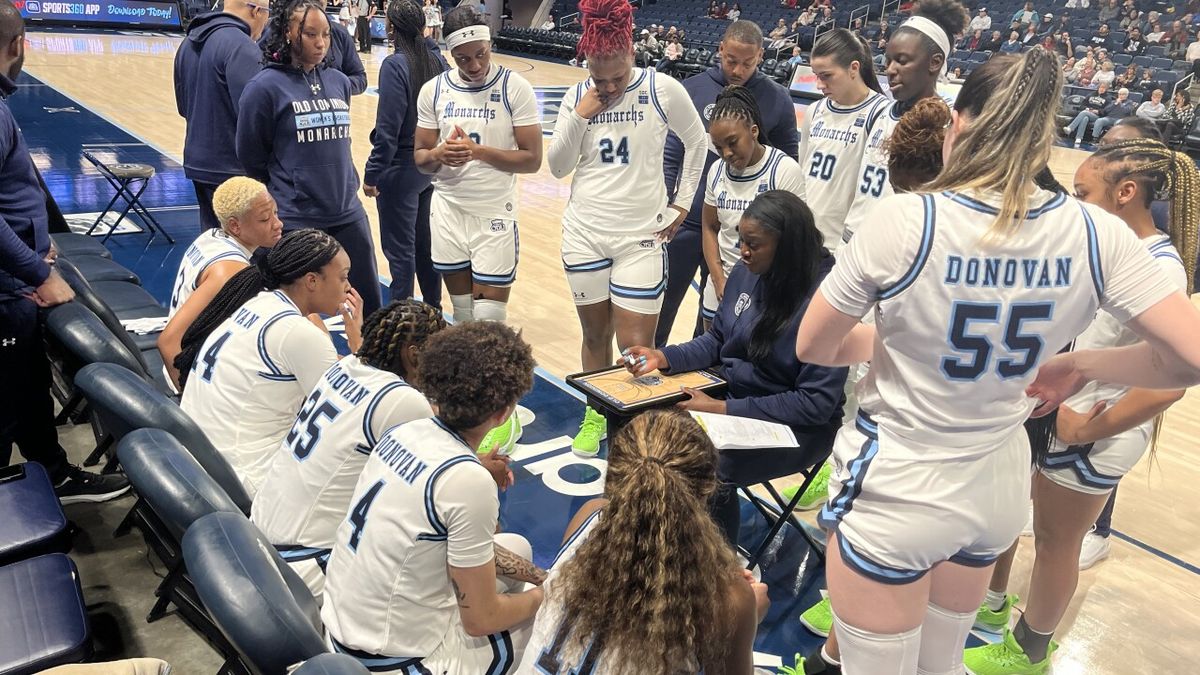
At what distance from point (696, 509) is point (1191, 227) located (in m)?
1.65

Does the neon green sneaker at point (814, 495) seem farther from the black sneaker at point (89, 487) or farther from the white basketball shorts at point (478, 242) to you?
the black sneaker at point (89, 487)

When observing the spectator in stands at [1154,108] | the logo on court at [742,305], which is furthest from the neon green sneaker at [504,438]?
the spectator in stands at [1154,108]

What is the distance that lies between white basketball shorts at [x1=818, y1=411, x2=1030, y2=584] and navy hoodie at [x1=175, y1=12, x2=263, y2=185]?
3.35 meters

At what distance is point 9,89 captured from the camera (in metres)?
3.17

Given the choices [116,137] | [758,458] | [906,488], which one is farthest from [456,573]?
[116,137]

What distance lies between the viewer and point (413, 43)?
4.36 m

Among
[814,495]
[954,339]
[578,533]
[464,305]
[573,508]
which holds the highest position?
[954,339]

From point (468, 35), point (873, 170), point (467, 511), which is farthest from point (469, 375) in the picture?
point (468, 35)

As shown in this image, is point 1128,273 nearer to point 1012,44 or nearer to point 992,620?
point 992,620

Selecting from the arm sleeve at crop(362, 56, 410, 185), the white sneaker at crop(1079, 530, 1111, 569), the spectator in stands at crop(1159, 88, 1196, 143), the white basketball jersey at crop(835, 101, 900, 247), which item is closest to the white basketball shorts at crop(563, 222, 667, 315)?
the white basketball jersey at crop(835, 101, 900, 247)

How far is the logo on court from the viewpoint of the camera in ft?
9.75

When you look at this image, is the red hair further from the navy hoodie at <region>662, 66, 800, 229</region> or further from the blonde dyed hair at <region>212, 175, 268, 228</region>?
the blonde dyed hair at <region>212, 175, 268, 228</region>

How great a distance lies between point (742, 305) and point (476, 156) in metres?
1.55

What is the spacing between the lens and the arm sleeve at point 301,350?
8.23 feet
